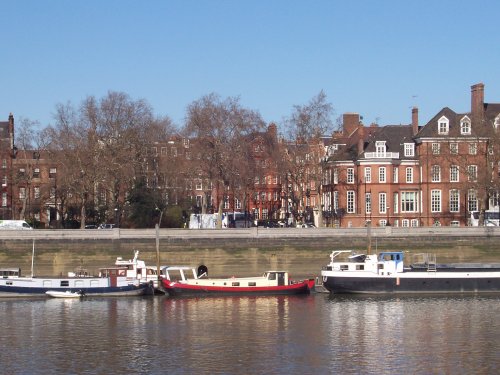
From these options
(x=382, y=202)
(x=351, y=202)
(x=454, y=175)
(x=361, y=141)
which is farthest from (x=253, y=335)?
(x=361, y=141)

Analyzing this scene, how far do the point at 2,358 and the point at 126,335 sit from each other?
7760 mm

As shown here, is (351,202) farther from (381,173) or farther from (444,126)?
(444,126)

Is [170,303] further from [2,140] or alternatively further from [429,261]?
[2,140]

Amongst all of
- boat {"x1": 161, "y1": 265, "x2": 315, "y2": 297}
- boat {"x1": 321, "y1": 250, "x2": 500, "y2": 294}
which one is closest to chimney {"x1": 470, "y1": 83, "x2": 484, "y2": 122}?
boat {"x1": 321, "y1": 250, "x2": 500, "y2": 294}

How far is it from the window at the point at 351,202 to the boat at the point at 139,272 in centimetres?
3668

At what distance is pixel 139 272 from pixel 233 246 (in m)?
10.6

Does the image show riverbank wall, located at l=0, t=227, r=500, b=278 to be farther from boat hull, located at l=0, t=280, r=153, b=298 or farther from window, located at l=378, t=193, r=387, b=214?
window, located at l=378, t=193, r=387, b=214

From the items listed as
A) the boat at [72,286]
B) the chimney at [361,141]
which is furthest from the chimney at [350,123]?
the boat at [72,286]

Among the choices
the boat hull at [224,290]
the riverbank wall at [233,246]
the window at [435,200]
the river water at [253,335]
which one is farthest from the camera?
the window at [435,200]

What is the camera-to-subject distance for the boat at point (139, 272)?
7100cm

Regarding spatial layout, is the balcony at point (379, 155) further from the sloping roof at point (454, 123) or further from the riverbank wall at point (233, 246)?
the riverbank wall at point (233, 246)

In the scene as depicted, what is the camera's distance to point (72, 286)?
70.1 metres

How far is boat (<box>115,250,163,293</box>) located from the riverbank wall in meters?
4.64

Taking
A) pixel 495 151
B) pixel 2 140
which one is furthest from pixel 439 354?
pixel 2 140
